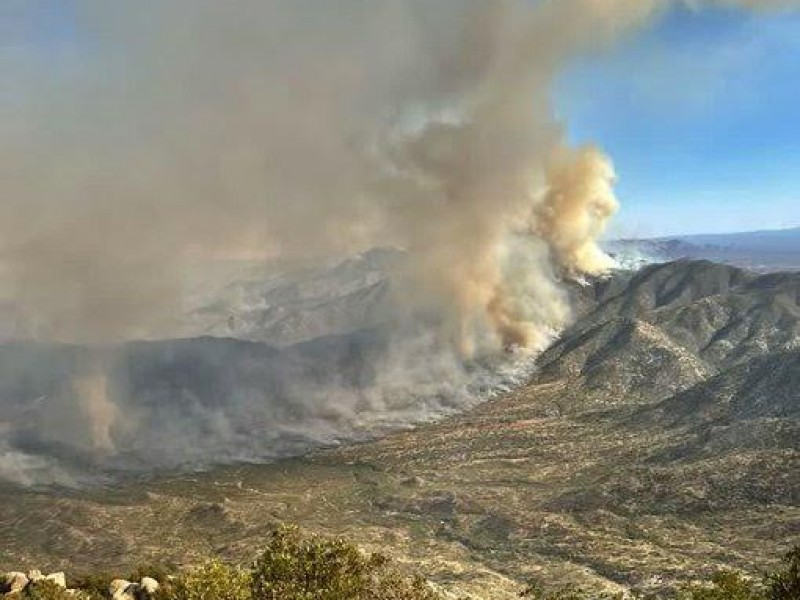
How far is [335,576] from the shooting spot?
223 feet

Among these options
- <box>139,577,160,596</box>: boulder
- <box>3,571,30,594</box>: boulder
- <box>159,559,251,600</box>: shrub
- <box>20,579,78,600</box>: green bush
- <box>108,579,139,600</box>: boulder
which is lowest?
<box>3,571,30,594</box>: boulder

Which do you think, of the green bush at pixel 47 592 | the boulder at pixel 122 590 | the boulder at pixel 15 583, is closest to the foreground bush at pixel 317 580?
the green bush at pixel 47 592

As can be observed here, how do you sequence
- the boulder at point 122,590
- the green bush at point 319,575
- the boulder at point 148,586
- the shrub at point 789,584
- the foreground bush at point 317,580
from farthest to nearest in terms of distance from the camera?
the boulder at point 148,586
the boulder at point 122,590
the green bush at point 319,575
the foreground bush at point 317,580
the shrub at point 789,584

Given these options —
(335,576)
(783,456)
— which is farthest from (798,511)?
(335,576)

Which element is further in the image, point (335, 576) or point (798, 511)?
point (798, 511)

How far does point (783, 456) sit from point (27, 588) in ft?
556

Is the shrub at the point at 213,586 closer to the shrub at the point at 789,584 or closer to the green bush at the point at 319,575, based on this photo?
the green bush at the point at 319,575

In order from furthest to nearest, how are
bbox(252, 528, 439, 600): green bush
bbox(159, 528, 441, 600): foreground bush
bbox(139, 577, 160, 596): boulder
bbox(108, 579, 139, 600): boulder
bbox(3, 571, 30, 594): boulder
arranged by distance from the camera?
bbox(3, 571, 30, 594): boulder, bbox(139, 577, 160, 596): boulder, bbox(108, 579, 139, 600): boulder, bbox(252, 528, 439, 600): green bush, bbox(159, 528, 441, 600): foreground bush

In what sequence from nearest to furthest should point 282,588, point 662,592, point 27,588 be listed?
1. point 282,588
2. point 27,588
3. point 662,592

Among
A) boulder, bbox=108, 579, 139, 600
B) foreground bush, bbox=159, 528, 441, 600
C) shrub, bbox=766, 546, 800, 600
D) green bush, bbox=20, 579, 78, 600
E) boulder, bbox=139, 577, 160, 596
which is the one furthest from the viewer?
boulder, bbox=139, 577, 160, 596

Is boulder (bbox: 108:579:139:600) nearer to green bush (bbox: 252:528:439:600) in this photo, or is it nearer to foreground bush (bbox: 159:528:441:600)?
foreground bush (bbox: 159:528:441:600)

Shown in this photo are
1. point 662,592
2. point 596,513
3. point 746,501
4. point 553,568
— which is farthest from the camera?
point 596,513

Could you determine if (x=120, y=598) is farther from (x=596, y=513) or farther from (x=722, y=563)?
(x=596, y=513)

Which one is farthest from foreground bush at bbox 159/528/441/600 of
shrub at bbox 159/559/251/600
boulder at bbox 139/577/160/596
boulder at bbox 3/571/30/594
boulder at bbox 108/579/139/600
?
boulder at bbox 3/571/30/594
